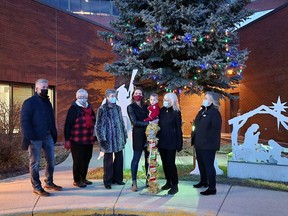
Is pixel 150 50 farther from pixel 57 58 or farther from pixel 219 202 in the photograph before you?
pixel 219 202

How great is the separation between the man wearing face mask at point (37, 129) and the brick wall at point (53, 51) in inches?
287

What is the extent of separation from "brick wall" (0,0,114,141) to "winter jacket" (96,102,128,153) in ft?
25.0

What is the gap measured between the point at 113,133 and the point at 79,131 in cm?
64

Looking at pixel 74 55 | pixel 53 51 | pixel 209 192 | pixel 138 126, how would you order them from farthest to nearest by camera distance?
1. pixel 74 55
2. pixel 53 51
3. pixel 138 126
4. pixel 209 192

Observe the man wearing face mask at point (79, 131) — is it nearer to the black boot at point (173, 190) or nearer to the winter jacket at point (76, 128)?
the winter jacket at point (76, 128)

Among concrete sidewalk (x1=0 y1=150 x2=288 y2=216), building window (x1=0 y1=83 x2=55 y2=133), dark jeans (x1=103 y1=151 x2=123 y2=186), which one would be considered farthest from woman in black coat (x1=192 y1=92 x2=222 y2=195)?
building window (x1=0 y1=83 x2=55 y2=133)

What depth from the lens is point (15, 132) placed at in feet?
27.3

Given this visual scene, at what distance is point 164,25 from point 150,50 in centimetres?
95

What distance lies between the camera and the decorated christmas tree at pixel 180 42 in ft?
34.2

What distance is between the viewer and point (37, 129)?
5.56m

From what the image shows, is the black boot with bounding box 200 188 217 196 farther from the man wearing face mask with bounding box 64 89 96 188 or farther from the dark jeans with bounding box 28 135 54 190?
the dark jeans with bounding box 28 135 54 190

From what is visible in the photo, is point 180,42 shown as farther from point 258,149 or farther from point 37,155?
point 37,155

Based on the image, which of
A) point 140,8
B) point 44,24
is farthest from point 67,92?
point 140,8

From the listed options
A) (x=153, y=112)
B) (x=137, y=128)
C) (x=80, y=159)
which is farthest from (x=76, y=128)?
(x=153, y=112)
